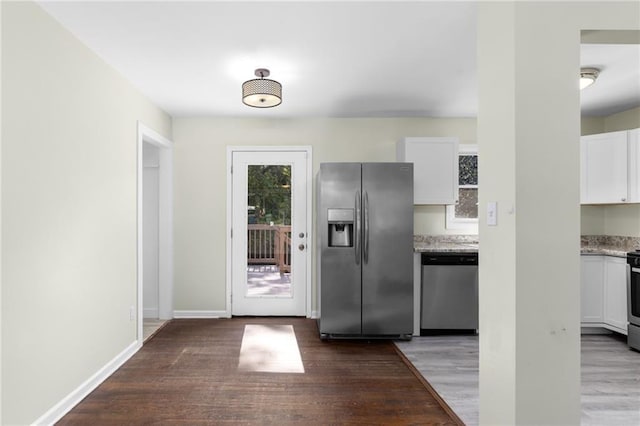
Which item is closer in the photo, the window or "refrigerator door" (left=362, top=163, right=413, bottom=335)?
"refrigerator door" (left=362, top=163, right=413, bottom=335)

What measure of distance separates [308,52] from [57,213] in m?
1.96

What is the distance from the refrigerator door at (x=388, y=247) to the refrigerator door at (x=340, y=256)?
8cm

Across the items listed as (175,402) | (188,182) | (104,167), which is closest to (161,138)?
(188,182)

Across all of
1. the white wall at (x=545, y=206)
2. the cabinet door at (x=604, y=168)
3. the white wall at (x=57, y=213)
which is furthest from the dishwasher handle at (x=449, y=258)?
the white wall at (x=57, y=213)

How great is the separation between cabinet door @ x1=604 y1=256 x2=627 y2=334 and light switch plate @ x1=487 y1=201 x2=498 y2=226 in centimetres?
270

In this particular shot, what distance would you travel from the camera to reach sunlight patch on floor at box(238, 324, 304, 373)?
3020 millimetres

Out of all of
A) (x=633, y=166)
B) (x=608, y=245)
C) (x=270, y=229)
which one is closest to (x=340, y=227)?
(x=270, y=229)

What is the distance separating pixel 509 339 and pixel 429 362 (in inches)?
62.1

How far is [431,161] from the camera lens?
4.15 metres

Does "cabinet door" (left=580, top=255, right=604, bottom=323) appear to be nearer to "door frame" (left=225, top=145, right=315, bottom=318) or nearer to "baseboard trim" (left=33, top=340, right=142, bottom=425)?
"door frame" (left=225, top=145, right=315, bottom=318)

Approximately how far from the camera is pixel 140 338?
3.46 metres

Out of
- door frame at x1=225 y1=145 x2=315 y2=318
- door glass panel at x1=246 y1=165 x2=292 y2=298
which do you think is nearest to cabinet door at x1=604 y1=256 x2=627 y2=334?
door frame at x1=225 y1=145 x2=315 y2=318

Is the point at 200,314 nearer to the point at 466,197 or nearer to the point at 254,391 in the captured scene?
the point at 254,391

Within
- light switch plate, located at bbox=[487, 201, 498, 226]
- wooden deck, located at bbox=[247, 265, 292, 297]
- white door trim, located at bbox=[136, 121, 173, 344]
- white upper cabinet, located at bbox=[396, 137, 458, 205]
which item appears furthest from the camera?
wooden deck, located at bbox=[247, 265, 292, 297]
